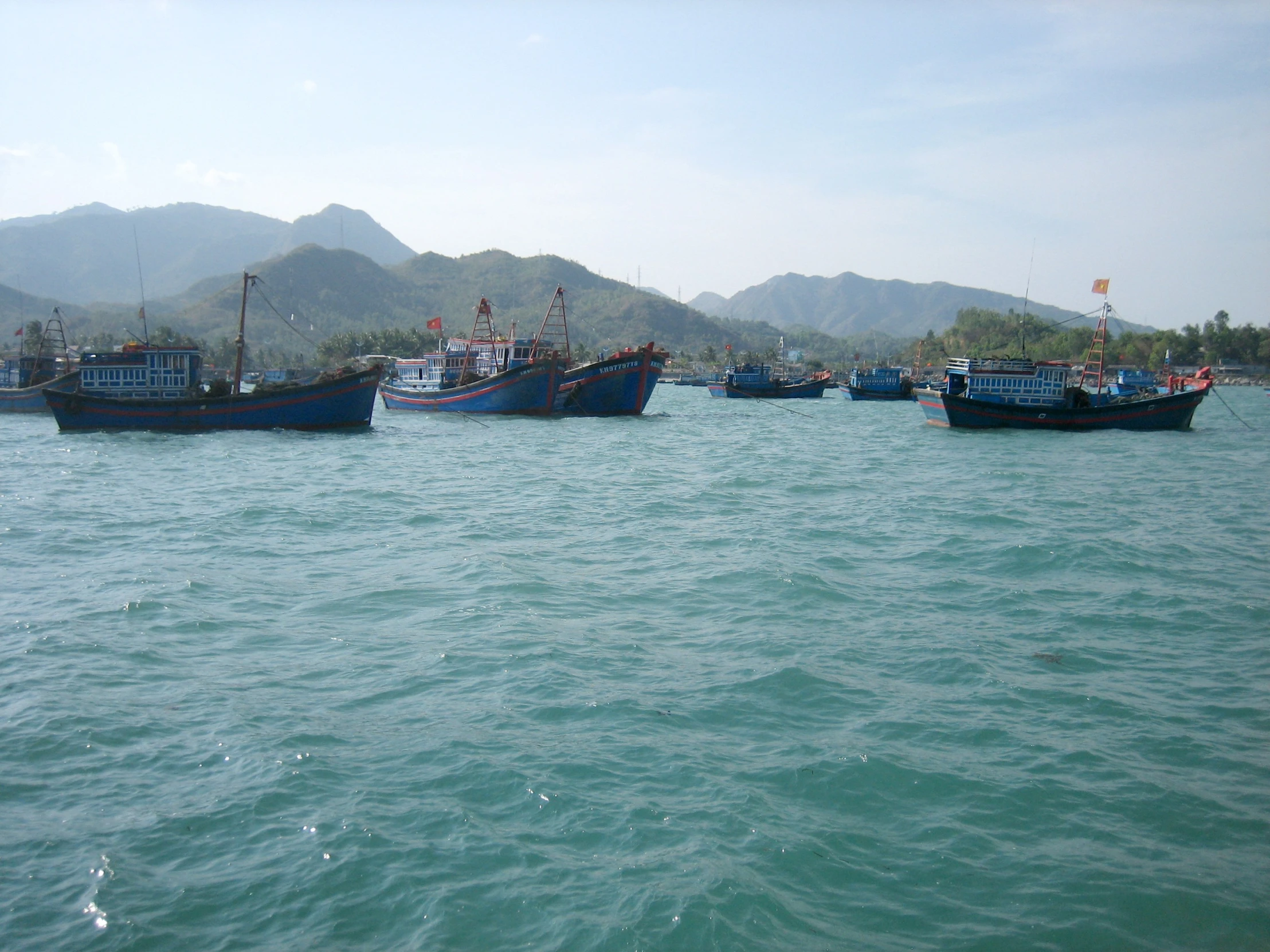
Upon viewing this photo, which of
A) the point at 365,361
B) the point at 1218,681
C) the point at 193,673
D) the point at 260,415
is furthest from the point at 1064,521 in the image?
the point at 365,361

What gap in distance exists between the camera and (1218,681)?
28.6ft

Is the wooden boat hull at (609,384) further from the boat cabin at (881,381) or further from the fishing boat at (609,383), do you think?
the boat cabin at (881,381)

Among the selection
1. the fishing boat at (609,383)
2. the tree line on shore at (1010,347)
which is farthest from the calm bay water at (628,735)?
the tree line on shore at (1010,347)

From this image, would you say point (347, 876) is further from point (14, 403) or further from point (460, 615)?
point (14, 403)

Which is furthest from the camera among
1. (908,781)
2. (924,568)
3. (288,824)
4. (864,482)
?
(864,482)

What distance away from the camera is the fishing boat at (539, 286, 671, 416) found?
4241 centimetres

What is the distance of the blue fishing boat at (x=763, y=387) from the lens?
76.8 metres

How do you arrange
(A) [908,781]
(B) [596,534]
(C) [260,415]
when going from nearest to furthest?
(A) [908,781] → (B) [596,534] → (C) [260,415]

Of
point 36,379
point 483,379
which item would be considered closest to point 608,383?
point 483,379

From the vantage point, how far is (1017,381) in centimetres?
3953

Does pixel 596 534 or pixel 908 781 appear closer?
pixel 908 781

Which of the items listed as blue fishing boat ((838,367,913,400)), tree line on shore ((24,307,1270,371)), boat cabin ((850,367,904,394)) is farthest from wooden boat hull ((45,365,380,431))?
tree line on shore ((24,307,1270,371))

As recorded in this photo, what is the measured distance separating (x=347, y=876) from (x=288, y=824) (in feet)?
2.58

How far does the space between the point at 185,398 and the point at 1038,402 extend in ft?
116
